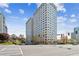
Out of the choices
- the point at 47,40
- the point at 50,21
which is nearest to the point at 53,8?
the point at 50,21

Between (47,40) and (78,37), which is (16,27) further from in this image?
(78,37)

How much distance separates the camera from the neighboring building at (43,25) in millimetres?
3352

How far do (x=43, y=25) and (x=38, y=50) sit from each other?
1.40 feet

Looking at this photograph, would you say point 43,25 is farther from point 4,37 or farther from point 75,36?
point 4,37

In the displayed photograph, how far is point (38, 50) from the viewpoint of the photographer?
334 centimetres

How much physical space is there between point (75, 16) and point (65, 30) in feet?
0.96

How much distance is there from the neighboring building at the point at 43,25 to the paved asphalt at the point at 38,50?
120 millimetres

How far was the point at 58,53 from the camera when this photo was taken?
3301mm

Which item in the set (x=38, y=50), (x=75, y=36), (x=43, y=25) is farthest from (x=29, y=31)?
(x=75, y=36)

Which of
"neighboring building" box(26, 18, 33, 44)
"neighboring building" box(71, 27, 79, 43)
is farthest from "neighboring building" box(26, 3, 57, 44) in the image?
"neighboring building" box(71, 27, 79, 43)

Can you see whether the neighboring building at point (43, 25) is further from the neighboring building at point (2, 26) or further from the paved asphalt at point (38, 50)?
the neighboring building at point (2, 26)

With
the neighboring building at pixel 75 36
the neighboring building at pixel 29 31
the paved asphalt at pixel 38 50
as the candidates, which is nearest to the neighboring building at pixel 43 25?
the neighboring building at pixel 29 31

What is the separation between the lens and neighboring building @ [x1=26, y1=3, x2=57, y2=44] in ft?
11.0

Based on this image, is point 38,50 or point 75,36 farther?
point 75,36
